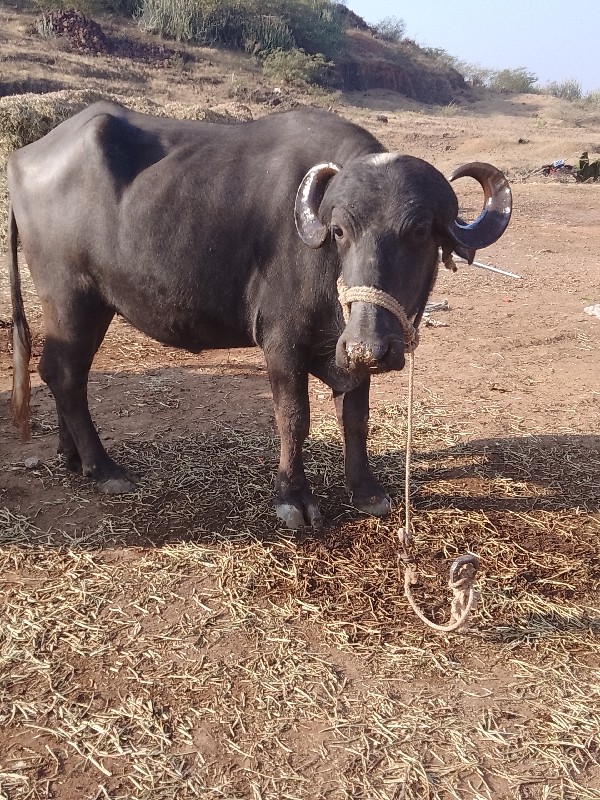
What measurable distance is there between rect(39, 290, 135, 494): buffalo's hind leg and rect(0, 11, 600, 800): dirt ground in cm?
17

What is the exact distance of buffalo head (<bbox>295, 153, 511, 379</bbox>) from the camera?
8.98 feet

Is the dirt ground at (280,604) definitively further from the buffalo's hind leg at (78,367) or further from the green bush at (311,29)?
the green bush at (311,29)

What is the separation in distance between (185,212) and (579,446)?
10.2 feet

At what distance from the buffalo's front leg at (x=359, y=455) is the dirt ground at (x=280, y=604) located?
115 mm

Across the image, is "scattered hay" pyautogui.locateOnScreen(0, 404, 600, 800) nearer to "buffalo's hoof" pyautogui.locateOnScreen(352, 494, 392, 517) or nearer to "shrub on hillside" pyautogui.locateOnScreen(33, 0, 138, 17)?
"buffalo's hoof" pyautogui.locateOnScreen(352, 494, 392, 517)

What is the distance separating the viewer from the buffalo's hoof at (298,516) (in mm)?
3711

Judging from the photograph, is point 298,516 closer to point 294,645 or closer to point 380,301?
point 294,645

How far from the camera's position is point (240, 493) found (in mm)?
4059

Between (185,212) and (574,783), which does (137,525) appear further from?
(574,783)

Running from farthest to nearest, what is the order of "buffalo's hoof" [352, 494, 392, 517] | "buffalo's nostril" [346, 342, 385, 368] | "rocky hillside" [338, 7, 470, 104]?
"rocky hillside" [338, 7, 470, 104], "buffalo's hoof" [352, 494, 392, 517], "buffalo's nostril" [346, 342, 385, 368]

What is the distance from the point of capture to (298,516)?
372 centimetres

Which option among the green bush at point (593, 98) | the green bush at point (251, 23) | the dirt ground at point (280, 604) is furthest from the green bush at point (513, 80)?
the dirt ground at point (280, 604)

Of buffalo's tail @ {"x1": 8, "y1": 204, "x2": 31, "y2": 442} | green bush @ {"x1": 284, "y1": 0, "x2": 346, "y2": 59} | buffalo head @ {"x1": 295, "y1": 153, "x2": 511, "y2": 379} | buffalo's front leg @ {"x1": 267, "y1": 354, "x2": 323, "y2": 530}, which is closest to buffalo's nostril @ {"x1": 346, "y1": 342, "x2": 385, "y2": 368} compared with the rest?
buffalo head @ {"x1": 295, "y1": 153, "x2": 511, "y2": 379}

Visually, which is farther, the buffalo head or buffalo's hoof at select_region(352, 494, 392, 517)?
buffalo's hoof at select_region(352, 494, 392, 517)
